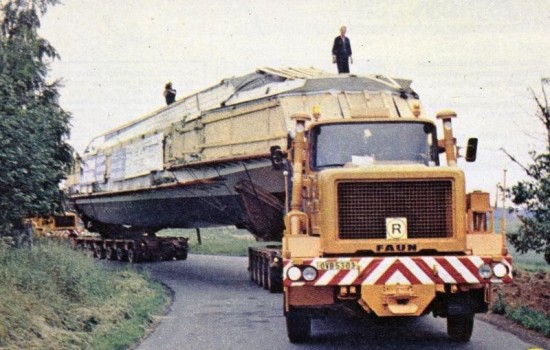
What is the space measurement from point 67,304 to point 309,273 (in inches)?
221

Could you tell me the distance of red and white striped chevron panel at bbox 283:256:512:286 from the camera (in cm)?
945

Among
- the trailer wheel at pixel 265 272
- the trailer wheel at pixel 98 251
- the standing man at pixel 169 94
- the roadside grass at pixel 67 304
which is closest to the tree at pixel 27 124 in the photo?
the roadside grass at pixel 67 304

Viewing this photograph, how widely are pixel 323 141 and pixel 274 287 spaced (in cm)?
773

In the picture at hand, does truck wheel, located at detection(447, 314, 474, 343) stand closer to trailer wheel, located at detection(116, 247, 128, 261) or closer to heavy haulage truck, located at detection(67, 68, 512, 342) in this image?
heavy haulage truck, located at detection(67, 68, 512, 342)

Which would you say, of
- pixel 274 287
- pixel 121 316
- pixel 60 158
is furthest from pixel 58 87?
pixel 121 316

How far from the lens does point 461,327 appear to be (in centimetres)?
1075

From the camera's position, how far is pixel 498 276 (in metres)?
9.56

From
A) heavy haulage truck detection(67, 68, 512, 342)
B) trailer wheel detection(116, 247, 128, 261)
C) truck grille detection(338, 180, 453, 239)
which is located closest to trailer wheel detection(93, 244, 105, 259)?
trailer wheel detection(116, 247, 128, 261)

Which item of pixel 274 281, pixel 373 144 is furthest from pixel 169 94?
pixel 373 144

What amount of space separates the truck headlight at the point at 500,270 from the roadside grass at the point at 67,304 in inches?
191

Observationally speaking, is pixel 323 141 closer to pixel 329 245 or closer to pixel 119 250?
pixel 329 245

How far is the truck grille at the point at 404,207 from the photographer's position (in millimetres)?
9859

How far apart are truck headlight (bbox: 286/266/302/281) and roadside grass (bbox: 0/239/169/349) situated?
2.70 m

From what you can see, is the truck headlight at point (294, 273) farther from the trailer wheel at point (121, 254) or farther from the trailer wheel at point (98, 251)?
the trailer wheel at point (98, 251)
